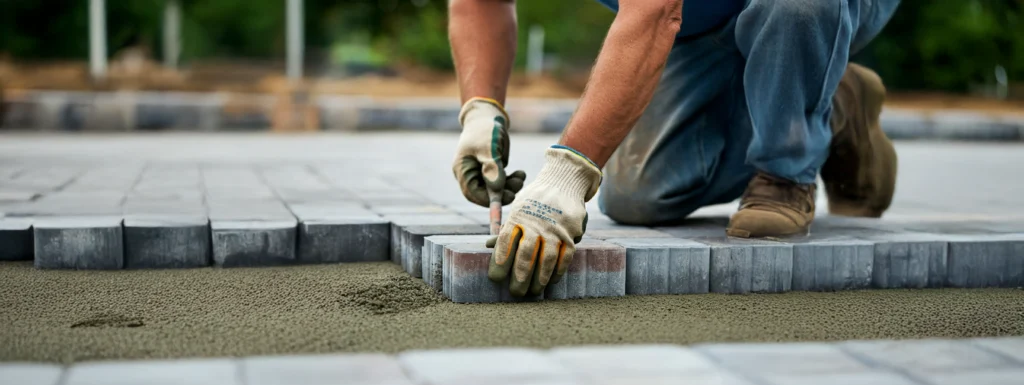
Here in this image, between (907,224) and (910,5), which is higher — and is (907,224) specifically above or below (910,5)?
below

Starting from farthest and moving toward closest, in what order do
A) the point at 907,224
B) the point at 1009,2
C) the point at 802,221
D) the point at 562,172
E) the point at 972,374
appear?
the point at 1009,2 → the point at 907,224 → the point at 802,221 → the point at 562,172 → the point at 972,374

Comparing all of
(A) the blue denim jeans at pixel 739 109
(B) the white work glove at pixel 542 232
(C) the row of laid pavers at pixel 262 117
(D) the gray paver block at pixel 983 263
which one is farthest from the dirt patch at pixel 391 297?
(C) the row of laid pavers at pixel 262 117

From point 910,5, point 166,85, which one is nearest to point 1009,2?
point 910,5

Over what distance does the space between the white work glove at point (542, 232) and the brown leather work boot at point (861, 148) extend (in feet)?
3.79

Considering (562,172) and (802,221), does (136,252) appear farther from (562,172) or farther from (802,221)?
(802,221)

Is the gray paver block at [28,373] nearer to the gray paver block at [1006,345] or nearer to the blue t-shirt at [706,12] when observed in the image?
the gray paver block at [1006,345]

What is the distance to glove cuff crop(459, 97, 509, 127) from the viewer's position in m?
2.42

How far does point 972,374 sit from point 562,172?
0.85 m

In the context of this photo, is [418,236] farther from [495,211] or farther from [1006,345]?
[1006,345]

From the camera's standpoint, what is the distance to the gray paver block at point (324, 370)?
1.42m

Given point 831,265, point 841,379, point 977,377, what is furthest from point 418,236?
point 977,377

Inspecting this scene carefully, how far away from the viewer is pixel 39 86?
1111cm

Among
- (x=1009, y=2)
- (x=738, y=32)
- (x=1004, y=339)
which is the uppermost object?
(x=1009, y=2)

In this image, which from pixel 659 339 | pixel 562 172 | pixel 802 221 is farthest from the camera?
pixel 802 221
